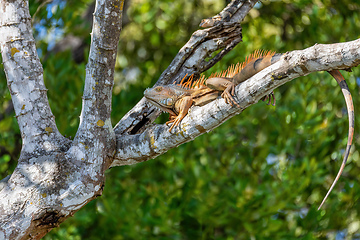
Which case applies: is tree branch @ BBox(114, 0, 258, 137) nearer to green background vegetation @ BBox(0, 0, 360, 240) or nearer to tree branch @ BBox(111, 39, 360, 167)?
tree branch @ BBox(111, 39, 360, 167)

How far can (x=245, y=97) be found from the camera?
221 centimetres

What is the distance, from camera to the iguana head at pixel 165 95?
2.96 meters

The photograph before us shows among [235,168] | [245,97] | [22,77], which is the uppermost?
[22,77]

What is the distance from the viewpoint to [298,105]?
5.70m

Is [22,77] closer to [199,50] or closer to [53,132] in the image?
[53,132]

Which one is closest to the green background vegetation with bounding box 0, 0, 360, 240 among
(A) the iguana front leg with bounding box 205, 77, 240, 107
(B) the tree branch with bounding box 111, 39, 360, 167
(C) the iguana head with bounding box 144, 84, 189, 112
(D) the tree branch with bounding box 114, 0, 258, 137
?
(D) the tree branch with bounding box 114, 0, 258, 137

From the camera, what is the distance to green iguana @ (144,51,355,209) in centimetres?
217

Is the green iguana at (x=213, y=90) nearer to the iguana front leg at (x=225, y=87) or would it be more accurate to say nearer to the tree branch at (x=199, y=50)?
the iguana front leg at (x=225, y=87)

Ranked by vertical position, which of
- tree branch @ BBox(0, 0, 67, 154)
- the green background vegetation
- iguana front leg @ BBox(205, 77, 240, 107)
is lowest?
the green background vegetation

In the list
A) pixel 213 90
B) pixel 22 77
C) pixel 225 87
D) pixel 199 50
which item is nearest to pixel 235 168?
pixel 199 50

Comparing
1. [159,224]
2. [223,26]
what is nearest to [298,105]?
[159,224]

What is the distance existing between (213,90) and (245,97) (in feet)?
1.76

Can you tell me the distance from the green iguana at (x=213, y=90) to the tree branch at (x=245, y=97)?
0.24 ft

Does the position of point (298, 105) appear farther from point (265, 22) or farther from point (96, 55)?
point (96, 55)
